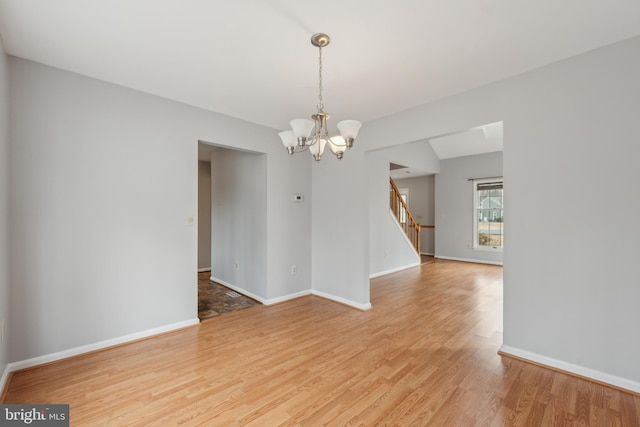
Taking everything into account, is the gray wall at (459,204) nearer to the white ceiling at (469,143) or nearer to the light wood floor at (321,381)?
the white ceiling at (469,143)

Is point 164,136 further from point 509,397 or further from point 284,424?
point 509,397

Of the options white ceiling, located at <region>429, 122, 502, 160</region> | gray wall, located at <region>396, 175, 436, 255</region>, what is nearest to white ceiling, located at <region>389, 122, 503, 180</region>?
white ceiling, located at <region>429, 122, 502, 160</region>

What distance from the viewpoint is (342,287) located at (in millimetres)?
4148

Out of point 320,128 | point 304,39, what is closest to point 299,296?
point 320,128

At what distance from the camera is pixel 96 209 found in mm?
2697

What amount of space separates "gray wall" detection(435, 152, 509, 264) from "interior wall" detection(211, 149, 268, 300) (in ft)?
19.1

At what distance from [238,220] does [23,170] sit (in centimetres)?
262

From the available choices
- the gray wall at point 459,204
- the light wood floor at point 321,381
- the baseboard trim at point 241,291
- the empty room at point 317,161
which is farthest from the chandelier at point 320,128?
the gray wall at point 459,204

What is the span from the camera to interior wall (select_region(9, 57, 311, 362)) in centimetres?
238

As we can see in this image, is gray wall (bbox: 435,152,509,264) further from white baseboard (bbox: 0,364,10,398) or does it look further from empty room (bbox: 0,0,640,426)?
white baseboard (bbox: 0,364,10,398)

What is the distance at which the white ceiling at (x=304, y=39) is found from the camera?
1.78 m

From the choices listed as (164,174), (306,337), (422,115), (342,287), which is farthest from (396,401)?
(164,174)

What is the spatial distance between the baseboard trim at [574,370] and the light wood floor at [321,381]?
74 mm

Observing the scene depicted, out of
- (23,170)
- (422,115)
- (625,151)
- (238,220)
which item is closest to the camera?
(625,151)
